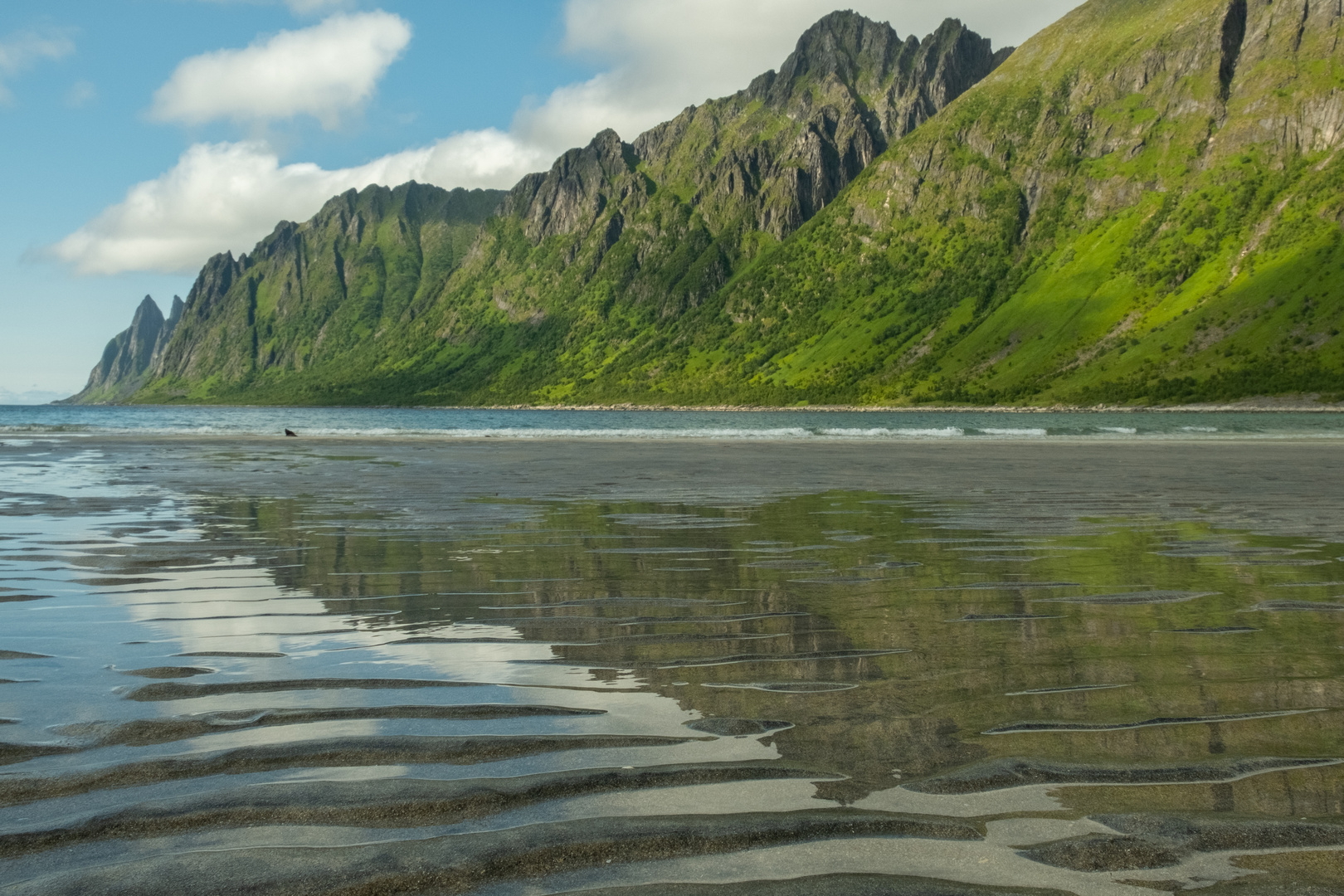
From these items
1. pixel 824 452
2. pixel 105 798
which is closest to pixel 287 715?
pixel 105 798

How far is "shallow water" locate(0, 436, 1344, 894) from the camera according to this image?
4.19 m

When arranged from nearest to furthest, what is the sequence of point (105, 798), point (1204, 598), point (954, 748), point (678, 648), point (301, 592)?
point (105, 798) → point (954, 748) → point (678, 648) → point (1204, 598) → point (301, 592)

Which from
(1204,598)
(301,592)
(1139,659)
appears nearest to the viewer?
(1139,659)

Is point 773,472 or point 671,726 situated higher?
point 671,726

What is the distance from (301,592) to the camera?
11.2m

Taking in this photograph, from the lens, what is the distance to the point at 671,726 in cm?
602

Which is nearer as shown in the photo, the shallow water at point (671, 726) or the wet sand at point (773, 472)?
the shallow water at point (671, 726)

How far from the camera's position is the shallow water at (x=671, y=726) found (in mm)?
4191

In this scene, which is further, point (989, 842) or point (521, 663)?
point (521, 663)

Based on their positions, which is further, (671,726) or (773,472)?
(773,472)

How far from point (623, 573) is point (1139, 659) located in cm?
661

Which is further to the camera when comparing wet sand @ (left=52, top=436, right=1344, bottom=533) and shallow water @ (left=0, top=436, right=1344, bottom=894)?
wet sand @ (left=52, top=436, right=1344, bottom=533)

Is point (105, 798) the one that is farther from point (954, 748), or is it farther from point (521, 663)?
point (954, 748)

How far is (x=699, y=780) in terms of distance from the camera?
510 centimetres
